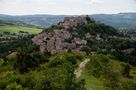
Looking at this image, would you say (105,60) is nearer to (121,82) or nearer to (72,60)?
(72,60)

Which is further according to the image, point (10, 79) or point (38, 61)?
point (38, 61)

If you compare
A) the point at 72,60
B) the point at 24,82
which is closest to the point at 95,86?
the point at 24,82

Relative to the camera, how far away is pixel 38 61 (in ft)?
305

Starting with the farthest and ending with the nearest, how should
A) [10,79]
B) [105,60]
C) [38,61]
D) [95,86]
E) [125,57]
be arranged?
1. [125,57]
2. [105,60]
3. [38,61]
4. [95,86]
5. [10,79]

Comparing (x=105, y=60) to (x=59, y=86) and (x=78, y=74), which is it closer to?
(x=78, y=74)

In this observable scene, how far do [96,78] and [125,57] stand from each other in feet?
267

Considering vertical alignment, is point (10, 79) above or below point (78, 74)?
above

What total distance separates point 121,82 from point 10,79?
2918 centimetres

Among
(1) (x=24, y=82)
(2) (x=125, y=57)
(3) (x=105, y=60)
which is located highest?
(1) (x=24, y=82)

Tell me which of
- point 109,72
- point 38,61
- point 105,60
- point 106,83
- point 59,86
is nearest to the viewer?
point 59,86

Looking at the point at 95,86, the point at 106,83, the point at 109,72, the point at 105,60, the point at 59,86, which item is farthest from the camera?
the point at 105,60

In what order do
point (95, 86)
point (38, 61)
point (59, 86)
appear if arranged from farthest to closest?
point (38, 61) → point (95, 86) → point (59, 86)

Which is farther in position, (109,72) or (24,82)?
(109,72)

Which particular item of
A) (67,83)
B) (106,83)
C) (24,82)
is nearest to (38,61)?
(106,83)
